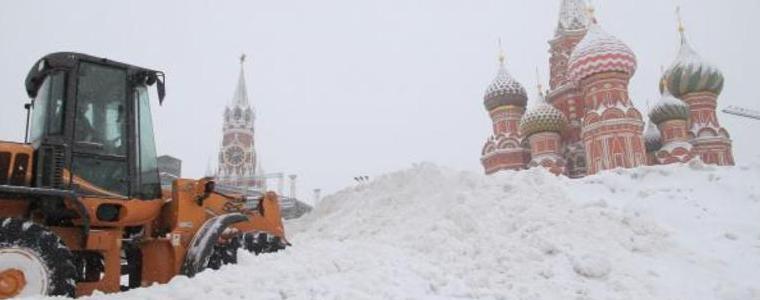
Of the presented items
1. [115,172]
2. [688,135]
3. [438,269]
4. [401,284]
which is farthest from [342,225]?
[688,135]

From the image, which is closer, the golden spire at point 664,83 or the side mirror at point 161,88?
the side mirror at point 161,88

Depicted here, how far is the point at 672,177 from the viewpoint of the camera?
1219 cm

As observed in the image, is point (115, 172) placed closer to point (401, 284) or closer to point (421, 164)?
point (401, 284)

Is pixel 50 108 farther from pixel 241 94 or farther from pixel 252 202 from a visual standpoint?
pixel 241 94

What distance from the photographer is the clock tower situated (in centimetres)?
5988

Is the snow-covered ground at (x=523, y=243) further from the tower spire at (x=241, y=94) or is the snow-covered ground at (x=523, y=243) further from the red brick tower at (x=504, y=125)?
the tower spire at (x=241, y=94)

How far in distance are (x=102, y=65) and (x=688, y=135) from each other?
31.5m

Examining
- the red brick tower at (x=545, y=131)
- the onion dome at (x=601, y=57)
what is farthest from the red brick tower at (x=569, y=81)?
the onion dome at (x=601, y=57)

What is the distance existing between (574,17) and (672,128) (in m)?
9.42

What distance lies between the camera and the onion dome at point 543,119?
Result: 3111 cm

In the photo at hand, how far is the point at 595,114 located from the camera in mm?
27906

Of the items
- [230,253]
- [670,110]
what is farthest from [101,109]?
[670,110]

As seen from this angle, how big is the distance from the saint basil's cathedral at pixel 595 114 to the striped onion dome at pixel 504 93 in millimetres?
60

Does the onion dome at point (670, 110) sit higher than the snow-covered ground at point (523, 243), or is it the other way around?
the onion dome at point (670, 110)
